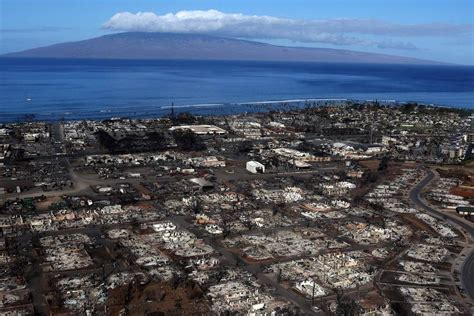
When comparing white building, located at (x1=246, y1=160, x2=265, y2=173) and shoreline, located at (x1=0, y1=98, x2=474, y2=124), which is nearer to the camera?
white building, located at (x1=246, y1=160, x2=265, y2=173)

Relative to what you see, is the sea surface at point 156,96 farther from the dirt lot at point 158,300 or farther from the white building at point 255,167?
the dirt lot at point 158,300

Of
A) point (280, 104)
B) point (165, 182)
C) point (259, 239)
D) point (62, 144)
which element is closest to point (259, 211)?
point (259, 239)

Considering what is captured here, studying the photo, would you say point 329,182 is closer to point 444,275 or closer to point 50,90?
point 444,275

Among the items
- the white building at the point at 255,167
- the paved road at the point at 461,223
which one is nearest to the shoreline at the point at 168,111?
the white building at the point at 255,167

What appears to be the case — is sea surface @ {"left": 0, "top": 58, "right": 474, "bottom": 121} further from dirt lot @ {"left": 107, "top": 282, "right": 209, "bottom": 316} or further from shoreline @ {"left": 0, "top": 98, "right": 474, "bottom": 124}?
dirt lot @ {"left": 107, "top": 282, "right": 209, "bottom": 316}

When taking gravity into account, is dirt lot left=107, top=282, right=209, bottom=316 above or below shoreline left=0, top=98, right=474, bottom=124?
above

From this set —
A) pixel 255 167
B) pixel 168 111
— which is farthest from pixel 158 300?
pixel 168 111

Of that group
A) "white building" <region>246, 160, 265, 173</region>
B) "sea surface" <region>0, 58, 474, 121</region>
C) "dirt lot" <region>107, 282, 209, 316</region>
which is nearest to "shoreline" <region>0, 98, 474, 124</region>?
"sea surface" <region>0, 58, 474, 121</region>

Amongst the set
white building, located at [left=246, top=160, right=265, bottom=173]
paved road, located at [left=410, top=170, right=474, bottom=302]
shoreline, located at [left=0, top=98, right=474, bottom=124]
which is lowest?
shoreline, located at [left=0, top=98, right=474, bottom=124]

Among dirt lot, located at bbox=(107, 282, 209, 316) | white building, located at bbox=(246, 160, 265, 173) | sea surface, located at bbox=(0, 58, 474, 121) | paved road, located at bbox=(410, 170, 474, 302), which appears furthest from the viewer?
sea surface, located at bbox=(0, 58, 474, 121)
